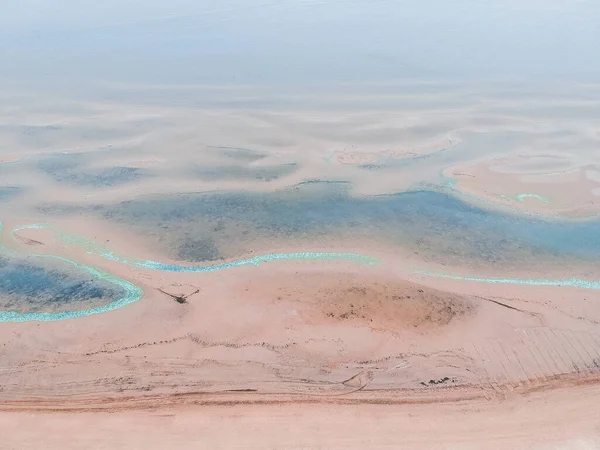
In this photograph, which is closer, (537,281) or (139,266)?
(537,281)

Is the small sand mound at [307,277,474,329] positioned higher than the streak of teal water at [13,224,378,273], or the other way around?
the streak of teal water at [13,224,378,273]

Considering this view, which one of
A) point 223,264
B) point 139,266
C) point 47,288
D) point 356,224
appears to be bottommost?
point 47,288

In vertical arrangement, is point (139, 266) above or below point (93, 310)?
above

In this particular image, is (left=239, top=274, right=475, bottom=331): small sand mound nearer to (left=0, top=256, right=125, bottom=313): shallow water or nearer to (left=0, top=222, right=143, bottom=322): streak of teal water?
(left=0, top=222, right=143, bottom=322): streak of teal water

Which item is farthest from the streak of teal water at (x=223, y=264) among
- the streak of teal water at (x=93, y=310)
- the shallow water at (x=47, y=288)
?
the shallow water at (x=47, y=288)

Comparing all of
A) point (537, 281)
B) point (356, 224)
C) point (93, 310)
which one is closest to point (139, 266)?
point (93, 310)

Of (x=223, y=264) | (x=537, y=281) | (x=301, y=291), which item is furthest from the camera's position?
(x=223, y=264)

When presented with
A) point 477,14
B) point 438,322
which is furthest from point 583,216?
A: point 477,14

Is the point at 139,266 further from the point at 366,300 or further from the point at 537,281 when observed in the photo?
the point at 537,281

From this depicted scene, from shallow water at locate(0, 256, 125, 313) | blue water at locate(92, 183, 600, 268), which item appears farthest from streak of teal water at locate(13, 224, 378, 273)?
shallow water at locate(0, 256, 125, 313)

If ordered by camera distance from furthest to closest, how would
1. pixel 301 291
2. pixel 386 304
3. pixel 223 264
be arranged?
1. pixel 223 264
2. pixel 301 291
3. pixel 386 304
